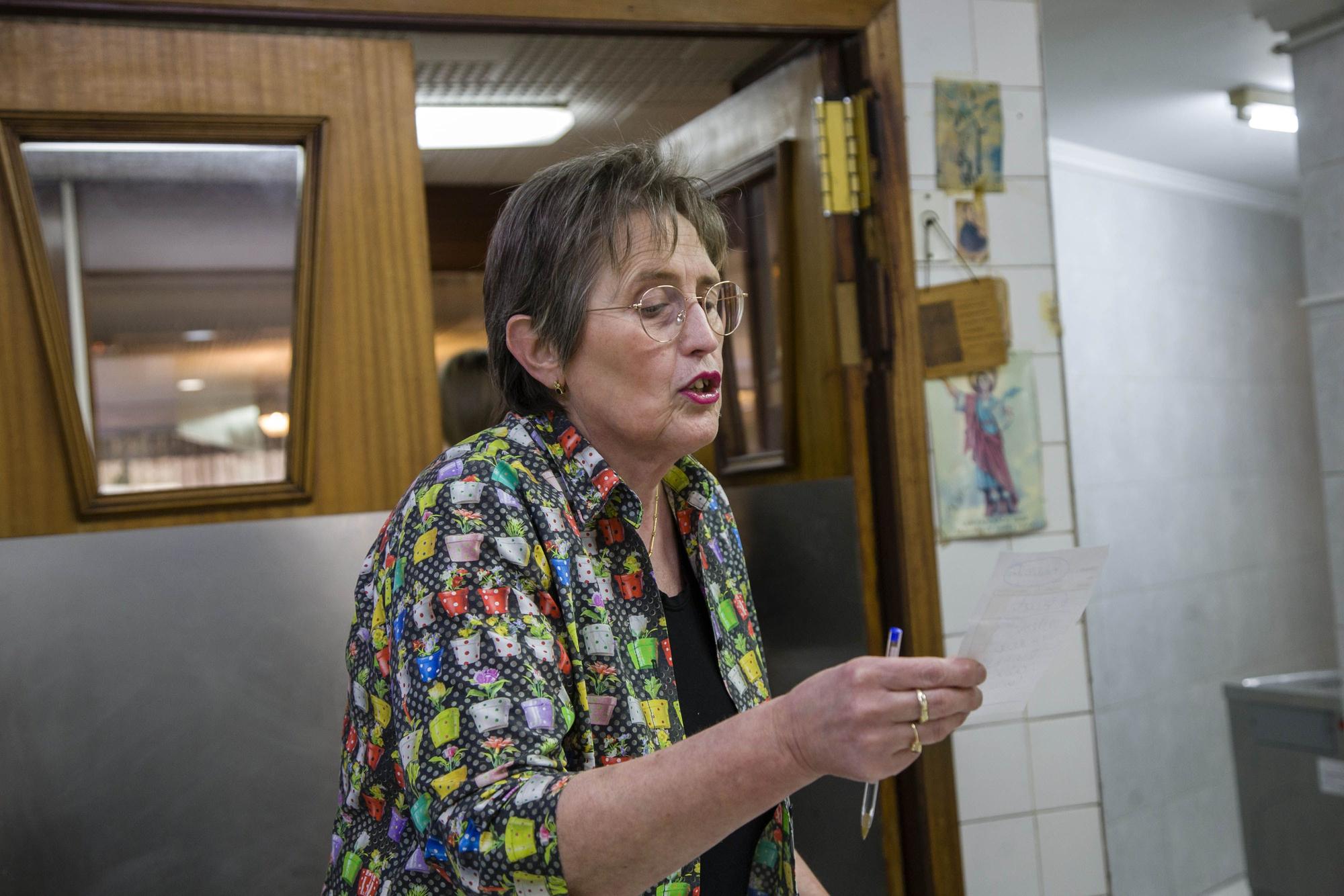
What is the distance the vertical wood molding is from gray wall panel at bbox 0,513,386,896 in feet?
2.92

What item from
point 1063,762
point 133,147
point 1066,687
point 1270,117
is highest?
point 1270,117

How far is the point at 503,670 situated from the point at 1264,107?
4320 millimetres

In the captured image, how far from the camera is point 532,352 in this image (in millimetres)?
1261

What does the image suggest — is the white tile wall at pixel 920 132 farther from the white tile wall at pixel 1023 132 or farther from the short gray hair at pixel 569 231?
the short gray hair at pixel 569 231

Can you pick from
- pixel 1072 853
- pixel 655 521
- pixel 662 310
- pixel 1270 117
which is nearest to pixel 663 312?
pixel 662 310

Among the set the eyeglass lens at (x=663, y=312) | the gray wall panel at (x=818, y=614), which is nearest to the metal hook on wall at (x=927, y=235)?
the gray wall panel at (x=818, y=614)

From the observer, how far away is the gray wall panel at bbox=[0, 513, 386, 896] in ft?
5.26

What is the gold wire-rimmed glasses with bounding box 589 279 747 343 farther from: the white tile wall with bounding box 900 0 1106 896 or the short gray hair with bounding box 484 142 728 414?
the white tile wall with bounding box 900 0 1106 896

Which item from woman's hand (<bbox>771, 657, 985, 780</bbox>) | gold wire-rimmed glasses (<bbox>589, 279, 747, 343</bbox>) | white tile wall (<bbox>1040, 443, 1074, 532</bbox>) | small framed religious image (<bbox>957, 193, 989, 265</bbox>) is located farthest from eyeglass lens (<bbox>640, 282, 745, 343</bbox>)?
white tile wall (<bbox>1040, 443, 1074, 532</bbox>)

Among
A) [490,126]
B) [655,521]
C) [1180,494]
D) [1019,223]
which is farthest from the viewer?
[1180,494]

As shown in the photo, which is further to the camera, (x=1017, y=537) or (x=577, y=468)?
(x=1017, y=537)

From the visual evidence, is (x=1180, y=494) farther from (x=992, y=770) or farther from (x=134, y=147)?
(x=134, y=147)

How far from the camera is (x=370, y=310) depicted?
1802mm

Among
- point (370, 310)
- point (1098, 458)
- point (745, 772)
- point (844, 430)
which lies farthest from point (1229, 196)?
point (745, 772)
